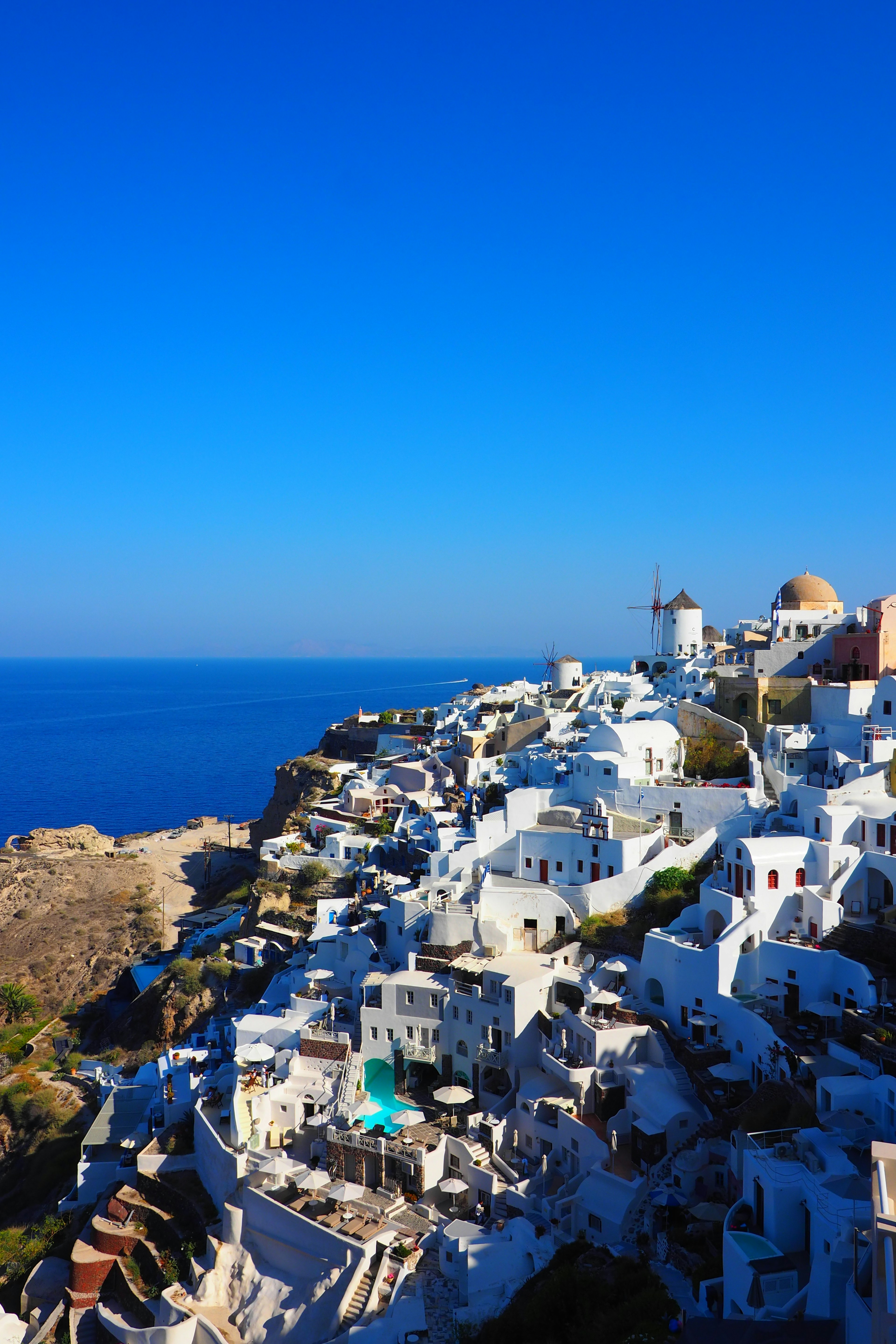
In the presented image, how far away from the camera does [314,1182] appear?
23484mm

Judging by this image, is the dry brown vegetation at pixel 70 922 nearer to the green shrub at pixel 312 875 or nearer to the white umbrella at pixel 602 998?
the green shrub at pixel 312 875

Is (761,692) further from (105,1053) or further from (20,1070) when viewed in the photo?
(20,1070)

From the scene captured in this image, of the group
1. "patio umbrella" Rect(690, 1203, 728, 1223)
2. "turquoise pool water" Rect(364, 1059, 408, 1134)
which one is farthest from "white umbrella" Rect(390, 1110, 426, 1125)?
"patio umbrella" Rect(690, 1203, 728, 1223)

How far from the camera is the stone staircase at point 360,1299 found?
66.7 ft

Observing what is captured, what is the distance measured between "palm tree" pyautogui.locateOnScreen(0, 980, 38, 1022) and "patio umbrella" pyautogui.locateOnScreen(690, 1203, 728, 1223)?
35383 mm

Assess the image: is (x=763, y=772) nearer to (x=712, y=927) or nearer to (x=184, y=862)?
(x=712, y=927)

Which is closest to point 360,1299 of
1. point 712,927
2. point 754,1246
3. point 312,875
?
point 754,1246

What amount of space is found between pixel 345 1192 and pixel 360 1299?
2.45m

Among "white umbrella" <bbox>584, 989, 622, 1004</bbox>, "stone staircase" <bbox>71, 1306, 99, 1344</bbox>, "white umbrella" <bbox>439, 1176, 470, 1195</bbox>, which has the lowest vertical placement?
"stone staircase" <bbox>71, 1306, 99, 1344</bbox>

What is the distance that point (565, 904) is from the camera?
101ft

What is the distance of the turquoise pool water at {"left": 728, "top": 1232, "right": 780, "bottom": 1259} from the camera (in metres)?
15.9

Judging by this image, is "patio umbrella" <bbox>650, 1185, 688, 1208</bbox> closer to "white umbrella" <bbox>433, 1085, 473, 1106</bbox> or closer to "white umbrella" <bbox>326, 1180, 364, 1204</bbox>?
"white umbrella" <bbox>433, 1085, 473, 1106</bbox>

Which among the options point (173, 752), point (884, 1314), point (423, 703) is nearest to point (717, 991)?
point (884, 1314)

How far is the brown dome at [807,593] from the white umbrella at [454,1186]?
32.5 m
